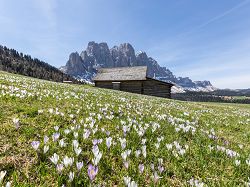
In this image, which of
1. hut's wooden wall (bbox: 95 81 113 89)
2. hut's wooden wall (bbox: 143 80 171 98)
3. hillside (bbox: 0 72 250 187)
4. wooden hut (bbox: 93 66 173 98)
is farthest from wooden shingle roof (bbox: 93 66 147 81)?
hillside (bbox: 0 72 250 187)

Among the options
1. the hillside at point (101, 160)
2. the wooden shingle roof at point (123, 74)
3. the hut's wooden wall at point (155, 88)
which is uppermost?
the wooden shingle roof at point (123, 74)

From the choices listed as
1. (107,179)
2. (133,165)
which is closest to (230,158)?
(133,165)

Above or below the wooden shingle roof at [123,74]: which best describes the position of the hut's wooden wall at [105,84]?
below

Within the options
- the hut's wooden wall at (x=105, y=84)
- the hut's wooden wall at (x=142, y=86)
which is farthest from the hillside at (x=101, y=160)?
the hut's wooden wall at (x=105, y=84)

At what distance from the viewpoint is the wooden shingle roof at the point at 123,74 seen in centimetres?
5761

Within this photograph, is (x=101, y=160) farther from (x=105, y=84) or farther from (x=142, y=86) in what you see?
(x=105, y=84)

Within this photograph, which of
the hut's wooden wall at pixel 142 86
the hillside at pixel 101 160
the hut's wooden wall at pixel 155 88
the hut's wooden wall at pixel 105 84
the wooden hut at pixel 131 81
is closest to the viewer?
the hillside at pixel 101 160

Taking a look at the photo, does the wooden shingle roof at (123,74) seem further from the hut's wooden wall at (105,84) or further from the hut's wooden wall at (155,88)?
the hut's wooden wall at (155,88)

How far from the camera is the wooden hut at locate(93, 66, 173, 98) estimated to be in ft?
186

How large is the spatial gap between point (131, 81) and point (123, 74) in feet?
13.3

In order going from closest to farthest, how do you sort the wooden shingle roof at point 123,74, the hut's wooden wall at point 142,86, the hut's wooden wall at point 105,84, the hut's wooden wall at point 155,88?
1. the hut's wooden wall at point 142,86
2. the hut's wooden wall at point 155,88
3. the wooden shingle roof at point 123,74
4. the hut's wooden wall at point 105,84

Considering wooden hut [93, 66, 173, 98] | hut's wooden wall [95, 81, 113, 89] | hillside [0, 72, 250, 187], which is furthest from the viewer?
hut's wooden wall [95, 81, 113, 89]

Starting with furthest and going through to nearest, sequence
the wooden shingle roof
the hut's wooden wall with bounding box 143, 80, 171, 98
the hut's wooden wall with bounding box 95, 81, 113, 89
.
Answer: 1. the hut's wooden wall with bounding box 95, 81, 113, 89
2. the wooden shingle roof
3. the hut's wooden wall with bounding box 143, 80, 171, 98

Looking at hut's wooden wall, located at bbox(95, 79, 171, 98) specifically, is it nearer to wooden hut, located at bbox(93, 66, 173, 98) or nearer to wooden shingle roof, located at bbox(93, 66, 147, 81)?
wooden hut, located at bbox(93, 66, 173, 98)
